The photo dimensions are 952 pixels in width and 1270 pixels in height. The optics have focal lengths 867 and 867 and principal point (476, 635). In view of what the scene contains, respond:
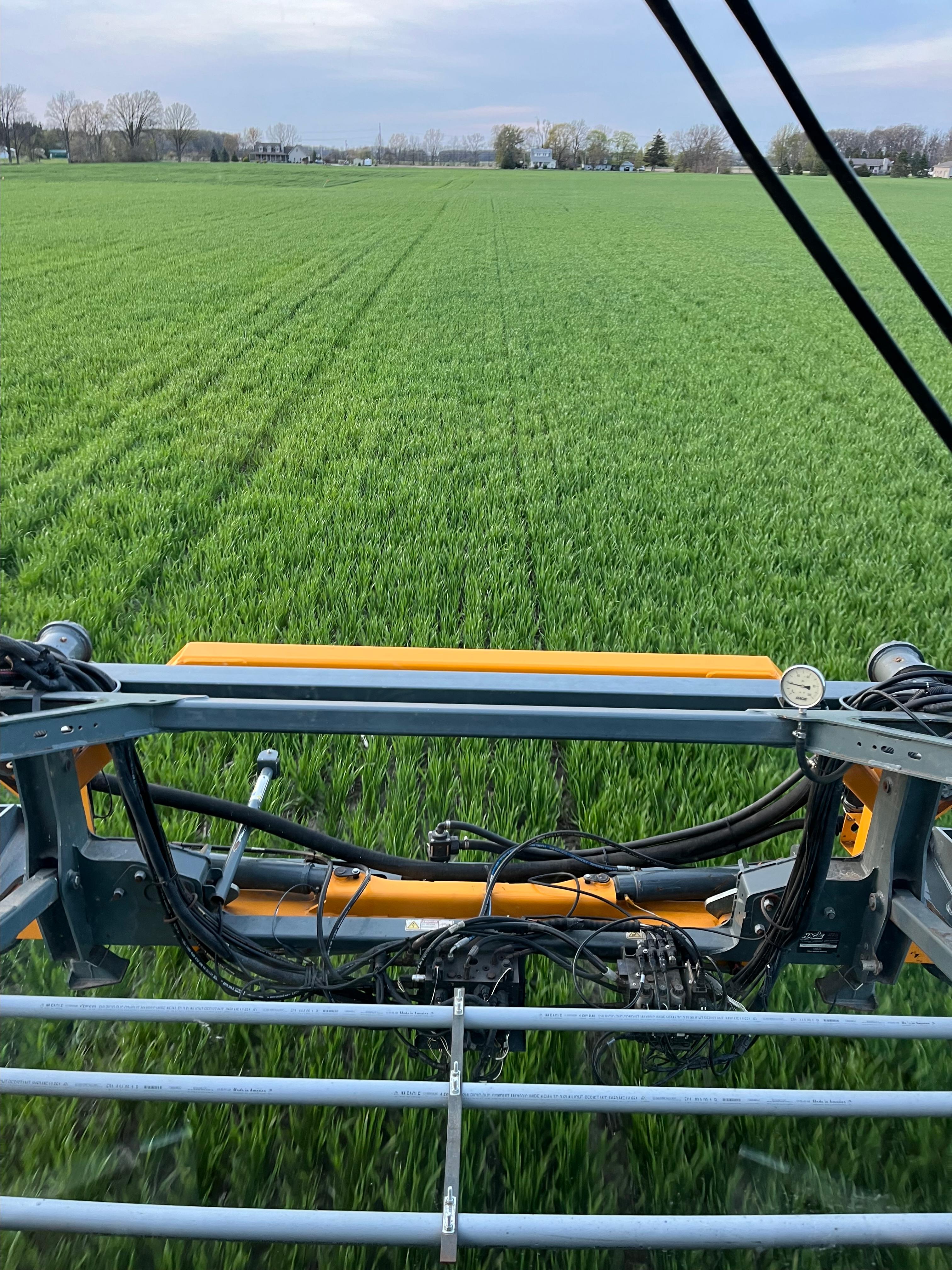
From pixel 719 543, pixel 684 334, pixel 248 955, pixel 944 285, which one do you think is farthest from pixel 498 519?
pixel 944 285

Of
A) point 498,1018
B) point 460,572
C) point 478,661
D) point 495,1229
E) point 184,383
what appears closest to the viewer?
point 495,1229

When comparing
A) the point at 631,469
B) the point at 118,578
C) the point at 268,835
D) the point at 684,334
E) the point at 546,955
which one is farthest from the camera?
the point at 684,334

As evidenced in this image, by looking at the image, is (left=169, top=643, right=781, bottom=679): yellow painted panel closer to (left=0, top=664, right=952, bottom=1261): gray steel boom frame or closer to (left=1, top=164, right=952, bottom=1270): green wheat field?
(left=0, top=664, right=952, bottom=1261): gray steel boom frame

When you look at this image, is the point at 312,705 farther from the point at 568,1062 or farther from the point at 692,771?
the point at 692,771

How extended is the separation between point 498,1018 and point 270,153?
268ft

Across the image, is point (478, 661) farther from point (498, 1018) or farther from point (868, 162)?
point (868, 162)

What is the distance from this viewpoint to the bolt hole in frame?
4.32 ft

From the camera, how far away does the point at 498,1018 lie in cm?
162

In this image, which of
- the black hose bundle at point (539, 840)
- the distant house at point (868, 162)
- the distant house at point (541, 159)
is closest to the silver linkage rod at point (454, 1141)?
the black hose bundle at point (539, 840)

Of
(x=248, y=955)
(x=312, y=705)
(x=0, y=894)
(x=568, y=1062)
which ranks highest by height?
(x=312, y=705)

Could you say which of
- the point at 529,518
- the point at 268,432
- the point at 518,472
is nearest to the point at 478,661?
the point at 529,518

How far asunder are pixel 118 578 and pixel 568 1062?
3.74 metres

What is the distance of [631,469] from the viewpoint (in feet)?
23.1

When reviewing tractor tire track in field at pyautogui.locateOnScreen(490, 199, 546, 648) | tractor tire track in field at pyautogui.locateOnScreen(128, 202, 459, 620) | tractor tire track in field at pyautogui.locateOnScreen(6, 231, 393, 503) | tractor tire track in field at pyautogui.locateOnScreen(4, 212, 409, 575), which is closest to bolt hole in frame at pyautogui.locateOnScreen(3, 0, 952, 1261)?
tractor tire track in field at pyautogui.locateOnScreen(490, 199, 546, 648)
